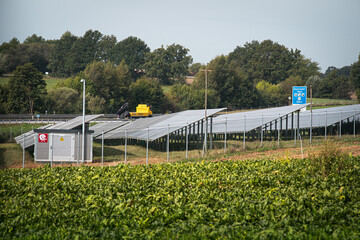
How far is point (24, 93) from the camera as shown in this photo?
72.1 metres

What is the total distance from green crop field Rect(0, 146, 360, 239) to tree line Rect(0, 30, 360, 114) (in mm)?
47851

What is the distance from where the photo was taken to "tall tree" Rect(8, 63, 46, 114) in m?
71.2

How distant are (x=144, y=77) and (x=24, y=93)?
1381 inches

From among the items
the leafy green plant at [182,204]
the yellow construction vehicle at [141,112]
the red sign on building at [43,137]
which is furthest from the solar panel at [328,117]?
the yellow construction vehicle at [141,112]

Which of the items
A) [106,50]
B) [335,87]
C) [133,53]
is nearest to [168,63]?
[133,53]

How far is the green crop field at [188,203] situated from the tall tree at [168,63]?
341 ft

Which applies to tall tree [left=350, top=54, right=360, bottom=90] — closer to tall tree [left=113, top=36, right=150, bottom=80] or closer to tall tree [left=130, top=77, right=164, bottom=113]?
tall tree [left=130, top=77, right=164, bottom=113]

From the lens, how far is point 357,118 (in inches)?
1484

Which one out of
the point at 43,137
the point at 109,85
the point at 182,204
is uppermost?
the point at 109,85

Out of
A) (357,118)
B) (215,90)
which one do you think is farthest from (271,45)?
(357,118)

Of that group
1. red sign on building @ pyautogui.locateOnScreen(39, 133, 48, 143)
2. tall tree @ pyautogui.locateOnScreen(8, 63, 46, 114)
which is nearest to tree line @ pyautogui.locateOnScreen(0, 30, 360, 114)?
tall tree @ pyautogui.locateOnScreen(8, 63, 46, 114)

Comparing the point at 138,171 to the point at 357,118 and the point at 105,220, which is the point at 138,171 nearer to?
the point at 105,220

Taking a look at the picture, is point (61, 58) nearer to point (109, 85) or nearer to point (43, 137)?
point (109, 85)

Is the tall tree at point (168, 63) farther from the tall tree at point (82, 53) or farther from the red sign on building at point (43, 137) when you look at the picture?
the red sign on building at point (43, 137)
